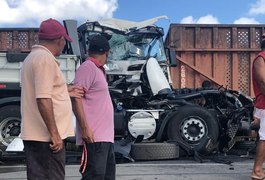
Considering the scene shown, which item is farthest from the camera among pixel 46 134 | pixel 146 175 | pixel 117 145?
pixel 117 145

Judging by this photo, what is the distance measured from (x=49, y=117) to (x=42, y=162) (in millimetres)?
376

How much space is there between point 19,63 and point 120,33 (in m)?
2.24

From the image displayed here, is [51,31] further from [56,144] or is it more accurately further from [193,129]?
[193,129]

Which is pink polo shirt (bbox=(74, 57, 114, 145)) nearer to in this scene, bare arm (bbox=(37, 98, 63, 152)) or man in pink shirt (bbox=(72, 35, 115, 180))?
man in pink shirt (bbox=(72, 35, 115, 180))

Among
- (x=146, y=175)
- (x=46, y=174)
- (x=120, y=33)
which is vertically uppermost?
(x=120, y=33)

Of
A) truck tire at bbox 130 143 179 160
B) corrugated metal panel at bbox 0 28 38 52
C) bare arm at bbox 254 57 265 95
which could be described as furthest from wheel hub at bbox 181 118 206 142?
corrugated metal panel at bbox 0 28 38 52

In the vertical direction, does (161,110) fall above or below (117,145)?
above

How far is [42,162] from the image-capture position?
3.62 m

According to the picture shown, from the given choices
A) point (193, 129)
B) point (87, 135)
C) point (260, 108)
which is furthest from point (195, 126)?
point (87, 135)

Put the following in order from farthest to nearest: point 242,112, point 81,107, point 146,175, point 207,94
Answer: point 207,94
point 242,112
point 146,175
point 81,107

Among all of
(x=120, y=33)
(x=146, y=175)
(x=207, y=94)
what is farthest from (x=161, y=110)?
(x=146, y=175)

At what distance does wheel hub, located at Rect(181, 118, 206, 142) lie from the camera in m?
9.12

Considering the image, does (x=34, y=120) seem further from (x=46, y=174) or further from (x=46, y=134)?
(x=46, y=174)

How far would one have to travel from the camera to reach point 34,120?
364 cm
